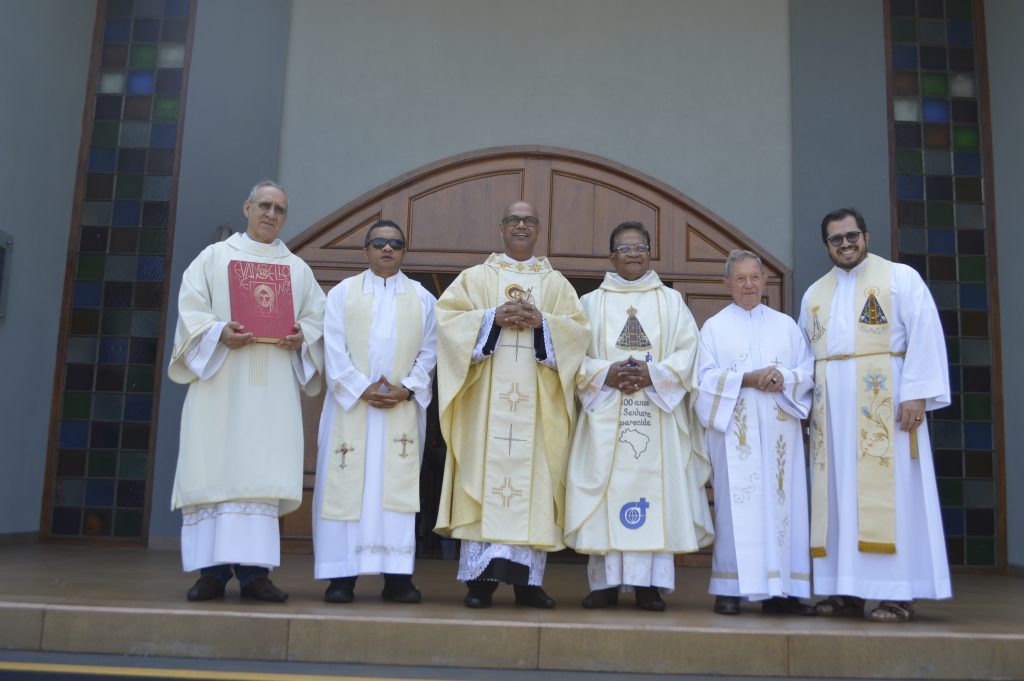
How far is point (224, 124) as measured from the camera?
7.99 meters

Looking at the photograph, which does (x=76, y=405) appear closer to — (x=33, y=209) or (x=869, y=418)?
(x=33, y=209)

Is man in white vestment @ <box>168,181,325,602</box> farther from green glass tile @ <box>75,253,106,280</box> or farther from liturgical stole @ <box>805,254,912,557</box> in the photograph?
green glass tile @ <box>75,253,106,280</box>

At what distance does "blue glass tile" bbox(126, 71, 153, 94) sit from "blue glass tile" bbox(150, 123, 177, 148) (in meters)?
0.31

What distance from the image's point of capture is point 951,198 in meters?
7.91

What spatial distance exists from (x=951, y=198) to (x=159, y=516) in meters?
6.44

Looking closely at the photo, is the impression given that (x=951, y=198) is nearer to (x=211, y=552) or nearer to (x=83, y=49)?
(x=211, y=552)

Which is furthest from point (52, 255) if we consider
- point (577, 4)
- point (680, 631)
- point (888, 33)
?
point (888, 33)

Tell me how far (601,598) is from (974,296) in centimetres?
452

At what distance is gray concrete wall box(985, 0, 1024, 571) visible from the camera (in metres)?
7.47

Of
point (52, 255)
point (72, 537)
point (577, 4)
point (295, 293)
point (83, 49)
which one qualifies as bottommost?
point (72, 537)

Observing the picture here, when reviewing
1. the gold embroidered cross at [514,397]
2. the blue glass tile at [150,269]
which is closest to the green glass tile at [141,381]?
the blue glass tile at [150,269]

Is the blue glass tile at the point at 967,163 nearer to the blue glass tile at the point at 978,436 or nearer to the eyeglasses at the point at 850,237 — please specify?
the blue glass tile at the point at 978,436

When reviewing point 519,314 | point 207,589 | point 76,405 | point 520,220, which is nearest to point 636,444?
point 519,314

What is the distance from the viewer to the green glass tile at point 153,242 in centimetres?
793
